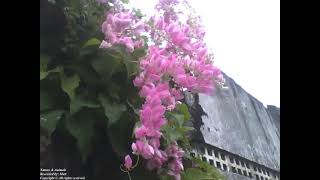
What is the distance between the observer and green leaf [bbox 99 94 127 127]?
2.87 feet

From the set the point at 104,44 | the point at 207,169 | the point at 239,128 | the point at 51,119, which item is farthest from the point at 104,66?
the point at 239,128

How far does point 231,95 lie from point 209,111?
88mm

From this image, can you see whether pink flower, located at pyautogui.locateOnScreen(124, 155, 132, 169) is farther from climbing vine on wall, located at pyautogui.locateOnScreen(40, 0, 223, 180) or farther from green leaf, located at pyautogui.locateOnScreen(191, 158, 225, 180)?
green leaf, located at pyautogui.locateOnScreen(191, 158, 225, 180)

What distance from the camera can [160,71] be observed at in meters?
0.91

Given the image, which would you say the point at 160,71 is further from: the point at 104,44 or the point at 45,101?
the point at 45,101

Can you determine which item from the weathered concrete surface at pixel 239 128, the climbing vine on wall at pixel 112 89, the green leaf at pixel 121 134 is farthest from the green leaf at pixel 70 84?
the weathered concrete surface at pixel 239 128

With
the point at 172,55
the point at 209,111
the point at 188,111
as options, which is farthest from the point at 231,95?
the point at 172,55

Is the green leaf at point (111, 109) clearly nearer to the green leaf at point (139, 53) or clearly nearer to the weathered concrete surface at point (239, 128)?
the green leaf at point (139, 53)

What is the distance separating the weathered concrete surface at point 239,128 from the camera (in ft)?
3.85

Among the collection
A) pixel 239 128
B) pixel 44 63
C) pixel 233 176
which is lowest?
pixel 233 176

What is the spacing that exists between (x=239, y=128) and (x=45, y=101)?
548mm
